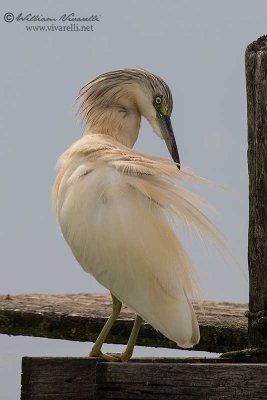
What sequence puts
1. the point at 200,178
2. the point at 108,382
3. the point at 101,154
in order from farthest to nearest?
the point at 101,154, the point at 200,178, the point at 108,382

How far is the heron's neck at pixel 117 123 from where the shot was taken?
24.3ft

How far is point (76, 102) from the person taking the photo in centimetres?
775

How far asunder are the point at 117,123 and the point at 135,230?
1.75 metres

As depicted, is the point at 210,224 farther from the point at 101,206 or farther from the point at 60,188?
the point at 60,188

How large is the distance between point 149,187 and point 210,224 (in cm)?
40

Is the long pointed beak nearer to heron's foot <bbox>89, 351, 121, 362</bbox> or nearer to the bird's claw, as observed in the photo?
the bird's claw

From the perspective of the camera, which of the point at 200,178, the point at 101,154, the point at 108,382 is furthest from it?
the point at 101,154

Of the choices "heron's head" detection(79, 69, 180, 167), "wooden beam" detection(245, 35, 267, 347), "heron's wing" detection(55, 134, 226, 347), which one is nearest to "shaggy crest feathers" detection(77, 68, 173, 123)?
"heron's head" detection(79, 69, 180, 167)

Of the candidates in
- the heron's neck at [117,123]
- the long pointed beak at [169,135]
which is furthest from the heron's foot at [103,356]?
the long pointed beak at [169,135]

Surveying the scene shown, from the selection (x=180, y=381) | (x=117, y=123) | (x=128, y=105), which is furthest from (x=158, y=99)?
(x=180, y=381)

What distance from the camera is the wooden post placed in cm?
577

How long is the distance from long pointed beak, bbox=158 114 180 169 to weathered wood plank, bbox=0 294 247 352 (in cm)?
124

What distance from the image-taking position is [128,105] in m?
7.55

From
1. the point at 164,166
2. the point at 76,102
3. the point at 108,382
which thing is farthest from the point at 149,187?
the point at 76,102
